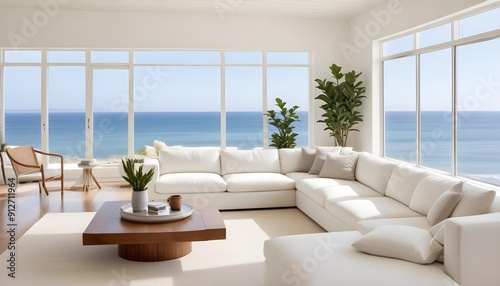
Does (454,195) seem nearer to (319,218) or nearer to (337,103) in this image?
(319,218)

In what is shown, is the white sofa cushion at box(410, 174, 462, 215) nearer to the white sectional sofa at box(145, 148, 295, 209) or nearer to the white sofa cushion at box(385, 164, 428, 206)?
the white sofa cushion at box(385, 164, 428, 206)

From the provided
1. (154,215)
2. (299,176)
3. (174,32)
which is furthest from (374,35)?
(154,215)

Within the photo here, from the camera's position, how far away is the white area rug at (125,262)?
3471mm

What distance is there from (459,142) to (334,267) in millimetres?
3666

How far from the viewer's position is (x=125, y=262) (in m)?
3.86

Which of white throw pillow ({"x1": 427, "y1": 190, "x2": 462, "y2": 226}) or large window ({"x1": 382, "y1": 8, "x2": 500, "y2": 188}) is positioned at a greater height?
large window ({"x1": 382, "y1": 8, "x2": 500, "y2": 188})

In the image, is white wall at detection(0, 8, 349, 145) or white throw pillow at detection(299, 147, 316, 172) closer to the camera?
white throw pillow at detection(299, 147, 316, 172)

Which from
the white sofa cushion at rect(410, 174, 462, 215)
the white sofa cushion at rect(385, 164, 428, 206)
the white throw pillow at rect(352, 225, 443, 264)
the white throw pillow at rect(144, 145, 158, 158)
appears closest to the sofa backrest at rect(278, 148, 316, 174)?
the white sofa cushion at rect(385, 164, 428, 206)

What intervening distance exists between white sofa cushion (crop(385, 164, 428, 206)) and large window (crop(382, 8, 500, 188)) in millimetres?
1207

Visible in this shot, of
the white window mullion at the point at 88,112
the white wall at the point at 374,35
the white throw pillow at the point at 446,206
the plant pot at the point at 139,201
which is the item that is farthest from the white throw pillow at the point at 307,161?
the white window mullion at the point at 88,112

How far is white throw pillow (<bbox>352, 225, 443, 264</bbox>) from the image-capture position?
8.95 feet

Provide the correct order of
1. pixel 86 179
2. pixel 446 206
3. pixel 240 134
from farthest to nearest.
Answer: pixel 240 134
pixel 86 179
pixel 446 206

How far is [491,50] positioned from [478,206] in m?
2.63

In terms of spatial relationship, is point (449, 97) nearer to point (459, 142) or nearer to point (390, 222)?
point (459, 142)
